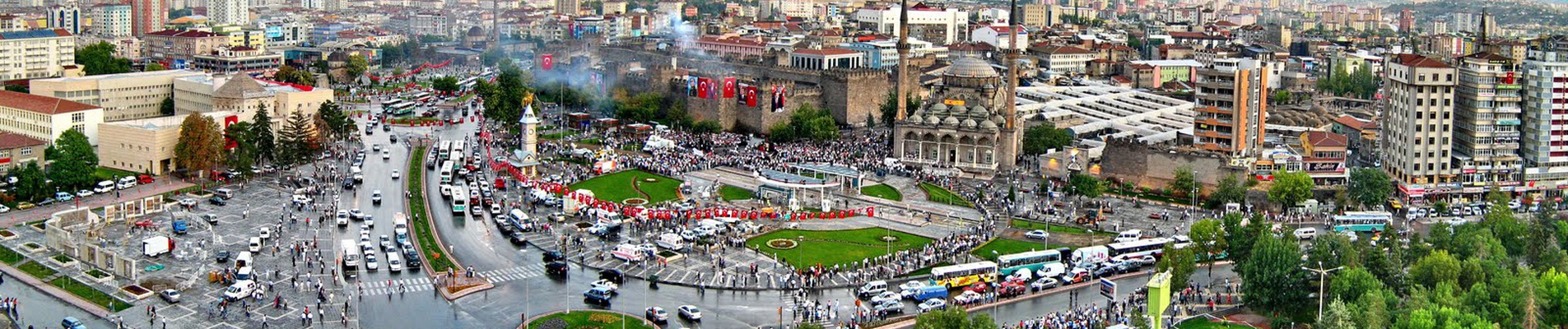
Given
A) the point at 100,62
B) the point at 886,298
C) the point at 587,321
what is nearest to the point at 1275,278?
the point at 886,298

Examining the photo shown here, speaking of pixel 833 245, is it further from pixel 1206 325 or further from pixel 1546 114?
pixel 1546 114

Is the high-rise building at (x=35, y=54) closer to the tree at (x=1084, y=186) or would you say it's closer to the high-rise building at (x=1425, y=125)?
the tree at (x=1084, y=186)

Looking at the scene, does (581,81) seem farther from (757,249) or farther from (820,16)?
(820,16)

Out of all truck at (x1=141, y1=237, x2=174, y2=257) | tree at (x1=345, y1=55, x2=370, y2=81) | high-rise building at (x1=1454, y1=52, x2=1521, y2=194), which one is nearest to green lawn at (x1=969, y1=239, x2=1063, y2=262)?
high-rise building at (x1=1454, y1=52, x2=1521, y2=194)

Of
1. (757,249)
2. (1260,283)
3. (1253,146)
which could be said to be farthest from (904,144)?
(1260,283)

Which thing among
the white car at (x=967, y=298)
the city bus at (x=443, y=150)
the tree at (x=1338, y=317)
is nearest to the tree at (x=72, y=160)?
the city bus at (x=443, y=150)
